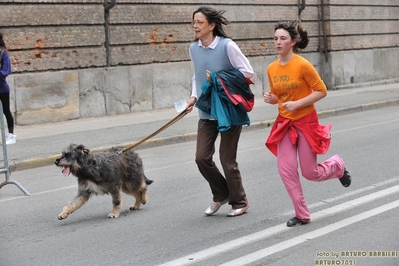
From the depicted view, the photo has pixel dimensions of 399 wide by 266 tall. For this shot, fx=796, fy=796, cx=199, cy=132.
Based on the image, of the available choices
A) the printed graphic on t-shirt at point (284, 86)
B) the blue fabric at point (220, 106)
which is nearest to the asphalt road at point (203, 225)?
the blue fabric at point (220, 106)

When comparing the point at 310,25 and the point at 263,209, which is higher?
the point at 310,25

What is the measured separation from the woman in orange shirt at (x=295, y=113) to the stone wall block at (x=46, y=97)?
9753 mm

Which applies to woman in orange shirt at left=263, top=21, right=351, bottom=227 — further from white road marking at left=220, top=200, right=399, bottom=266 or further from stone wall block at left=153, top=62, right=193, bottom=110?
stone wall block at left=153, top=62, right=193, bottom=110

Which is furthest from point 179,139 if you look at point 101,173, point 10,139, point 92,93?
point 101,173

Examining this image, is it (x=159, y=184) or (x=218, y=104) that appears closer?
(x=218, y=104)

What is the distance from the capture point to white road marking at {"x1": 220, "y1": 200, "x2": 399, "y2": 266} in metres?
5.96

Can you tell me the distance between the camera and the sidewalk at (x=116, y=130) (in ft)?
41.1

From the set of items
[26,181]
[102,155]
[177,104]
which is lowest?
[26,181]

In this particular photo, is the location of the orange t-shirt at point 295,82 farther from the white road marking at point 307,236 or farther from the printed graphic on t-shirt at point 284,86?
the white road marking at point 307,236

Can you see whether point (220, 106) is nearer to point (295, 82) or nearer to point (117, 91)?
point (295, 82)

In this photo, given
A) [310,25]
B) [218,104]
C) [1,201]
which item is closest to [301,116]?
[218,104]

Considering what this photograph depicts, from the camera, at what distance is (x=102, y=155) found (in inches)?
302

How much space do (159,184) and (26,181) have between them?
6.64ft

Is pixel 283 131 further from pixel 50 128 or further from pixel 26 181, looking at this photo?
pixel 50 128
